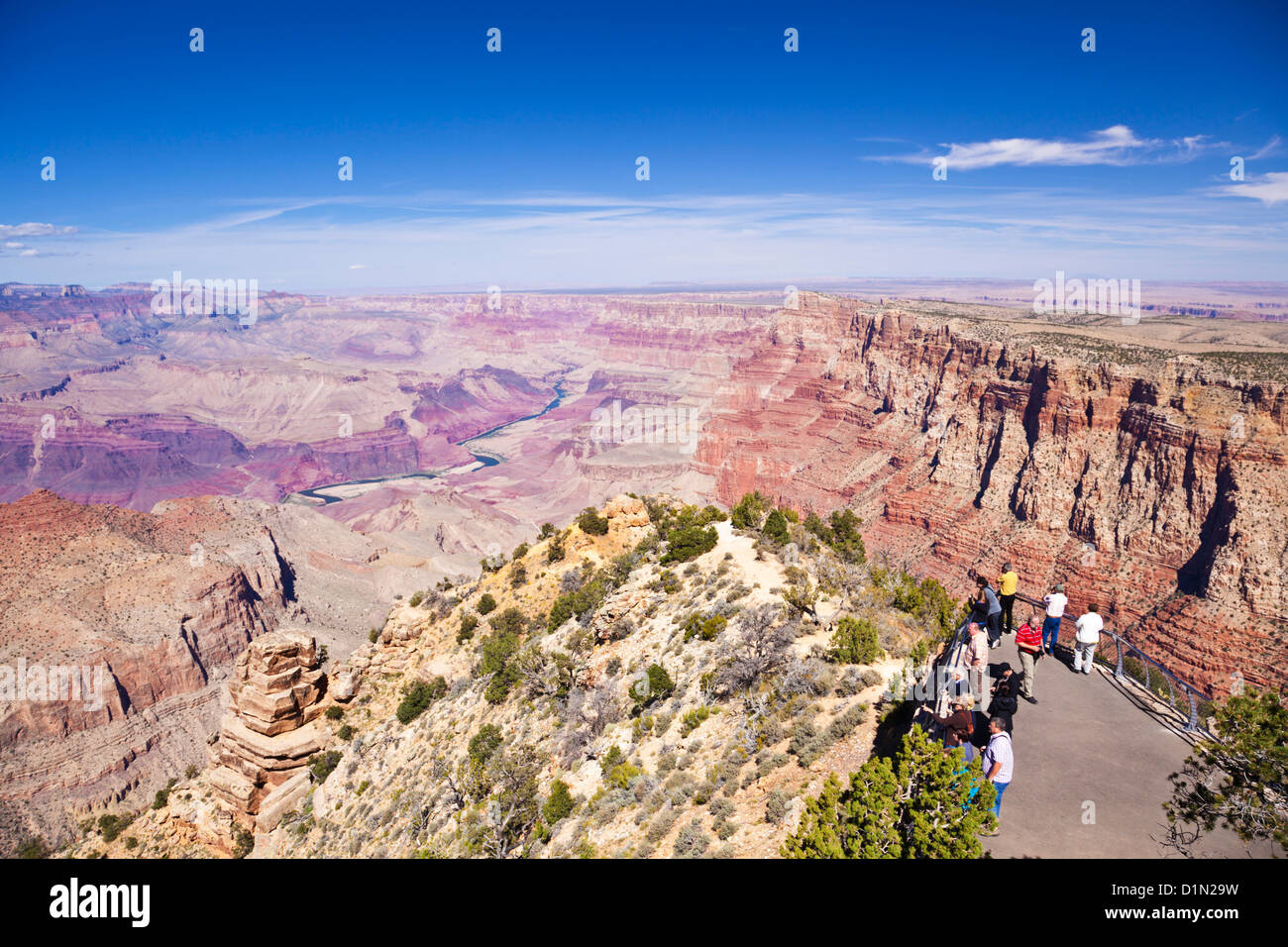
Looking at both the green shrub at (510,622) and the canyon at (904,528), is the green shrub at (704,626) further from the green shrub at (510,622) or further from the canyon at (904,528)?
the canyon at (904,528)

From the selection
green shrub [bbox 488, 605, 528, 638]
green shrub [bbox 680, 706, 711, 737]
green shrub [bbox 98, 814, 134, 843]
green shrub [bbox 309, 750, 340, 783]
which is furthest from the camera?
green shrub [bbox 488, 605, 528, 638]

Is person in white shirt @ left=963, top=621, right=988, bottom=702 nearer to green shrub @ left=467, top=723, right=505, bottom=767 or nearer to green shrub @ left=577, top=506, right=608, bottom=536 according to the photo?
green shrub @ left=467, top=723, right=505, bottom=767

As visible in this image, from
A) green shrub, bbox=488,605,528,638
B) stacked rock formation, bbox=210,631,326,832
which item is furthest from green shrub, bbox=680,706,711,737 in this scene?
stacked rock formation, bbox=210,631,326,832

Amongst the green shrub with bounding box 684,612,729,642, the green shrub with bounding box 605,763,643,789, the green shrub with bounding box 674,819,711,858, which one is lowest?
the green shrub with bounding box 605,763,643,789

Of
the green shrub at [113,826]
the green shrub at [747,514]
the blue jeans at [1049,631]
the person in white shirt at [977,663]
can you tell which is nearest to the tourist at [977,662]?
the person in white shirt at [977,663]

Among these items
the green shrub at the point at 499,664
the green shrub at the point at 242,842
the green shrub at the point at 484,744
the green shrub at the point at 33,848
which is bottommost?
the green shrub at the point at 33,848

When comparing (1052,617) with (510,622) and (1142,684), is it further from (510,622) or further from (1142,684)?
(510,622)
